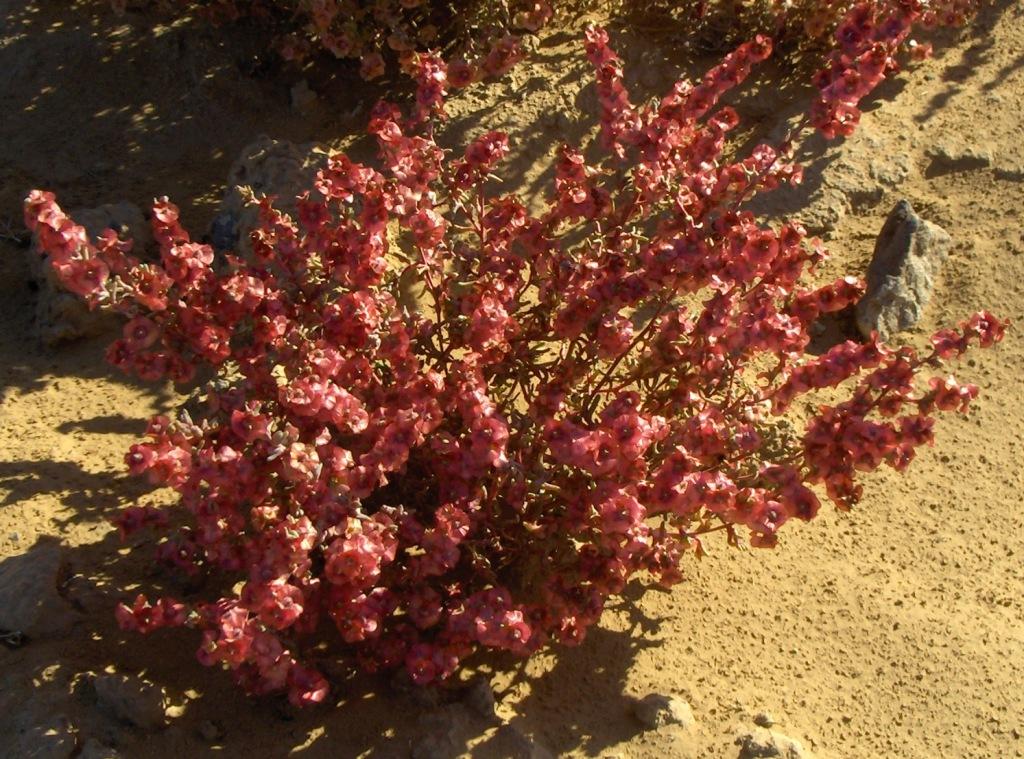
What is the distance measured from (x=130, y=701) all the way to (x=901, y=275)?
294 centimetres

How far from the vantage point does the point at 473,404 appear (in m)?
2.55

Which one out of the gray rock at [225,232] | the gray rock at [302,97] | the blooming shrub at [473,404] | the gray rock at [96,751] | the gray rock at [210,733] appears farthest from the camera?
the gray rock at [302,97]

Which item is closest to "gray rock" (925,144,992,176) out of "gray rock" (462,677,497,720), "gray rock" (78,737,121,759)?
"gray rock" (462,677,497,720)

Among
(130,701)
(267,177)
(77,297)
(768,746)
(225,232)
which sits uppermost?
(267,177)

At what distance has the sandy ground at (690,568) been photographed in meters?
2.94

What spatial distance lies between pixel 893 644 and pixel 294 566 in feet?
5.89

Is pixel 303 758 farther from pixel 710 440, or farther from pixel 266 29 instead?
pixel 266 29

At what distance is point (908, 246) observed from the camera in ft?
13.7

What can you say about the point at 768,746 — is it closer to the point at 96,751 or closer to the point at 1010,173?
the point at 96,751

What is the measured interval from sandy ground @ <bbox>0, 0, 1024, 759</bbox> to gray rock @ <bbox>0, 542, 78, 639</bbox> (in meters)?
0.05

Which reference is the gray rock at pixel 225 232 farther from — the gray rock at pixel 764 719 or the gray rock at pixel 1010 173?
the gray rock at pixel 1010 173

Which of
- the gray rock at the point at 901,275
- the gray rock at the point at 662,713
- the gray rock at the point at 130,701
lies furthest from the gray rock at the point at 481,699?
the gray rock at the point at 901,275

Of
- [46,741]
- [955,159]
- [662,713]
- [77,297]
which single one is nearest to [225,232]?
[77,297]

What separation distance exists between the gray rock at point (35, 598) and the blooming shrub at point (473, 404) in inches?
12.9
